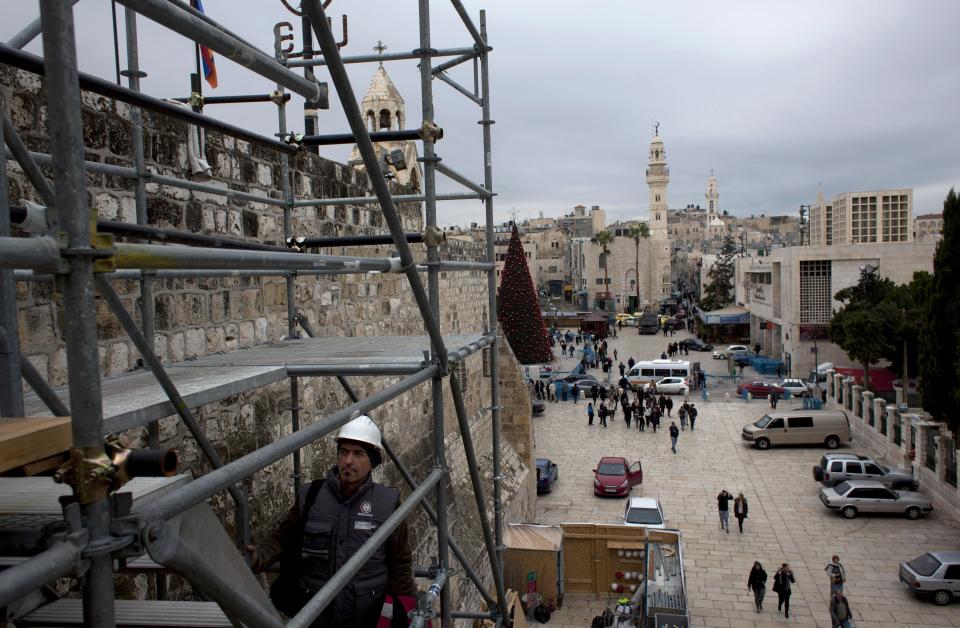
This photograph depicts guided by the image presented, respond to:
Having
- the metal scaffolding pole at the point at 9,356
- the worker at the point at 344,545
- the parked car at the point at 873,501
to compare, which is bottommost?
the parked car at the point at 873,501

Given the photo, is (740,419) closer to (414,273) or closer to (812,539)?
(812,539)

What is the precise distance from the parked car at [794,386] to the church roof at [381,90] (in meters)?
19.3

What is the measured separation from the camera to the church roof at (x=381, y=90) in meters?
18.5

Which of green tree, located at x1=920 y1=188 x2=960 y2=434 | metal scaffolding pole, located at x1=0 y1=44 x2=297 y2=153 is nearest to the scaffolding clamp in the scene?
metal scaffolding pole, located at x1=0 y1=44 x2=297 y2=153

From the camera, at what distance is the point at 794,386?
29.2 metres

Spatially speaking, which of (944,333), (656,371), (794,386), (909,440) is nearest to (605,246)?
(656,371)

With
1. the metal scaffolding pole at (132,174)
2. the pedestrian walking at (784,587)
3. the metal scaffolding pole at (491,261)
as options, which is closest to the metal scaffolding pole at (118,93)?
the metal scaffolding pole at (132,174)

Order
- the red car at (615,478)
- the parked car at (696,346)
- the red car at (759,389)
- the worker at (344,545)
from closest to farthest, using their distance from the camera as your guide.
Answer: the worker at (344,545), the red car at (615,478), the red car at (759,389), the parked car at (696,346)

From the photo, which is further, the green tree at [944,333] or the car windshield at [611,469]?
the car windshield at [611,469]

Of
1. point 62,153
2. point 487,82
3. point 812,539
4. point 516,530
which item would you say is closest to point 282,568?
point 62,153

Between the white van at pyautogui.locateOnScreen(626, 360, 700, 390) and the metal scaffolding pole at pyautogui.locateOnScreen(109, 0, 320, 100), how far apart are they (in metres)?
28.9

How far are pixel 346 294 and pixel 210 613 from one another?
14.2 ft

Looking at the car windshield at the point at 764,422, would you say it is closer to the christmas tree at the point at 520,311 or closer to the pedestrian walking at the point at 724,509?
the pedestrian walking at the point at 724,509

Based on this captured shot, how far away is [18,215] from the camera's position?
95.5 inches
